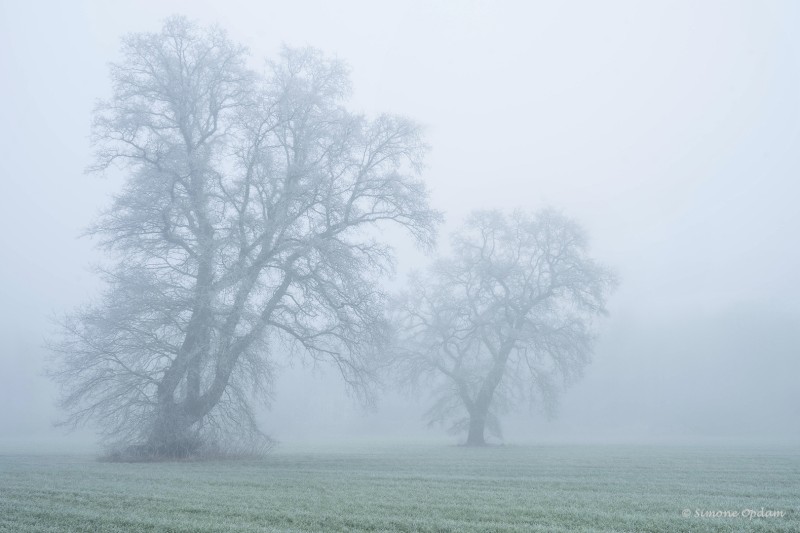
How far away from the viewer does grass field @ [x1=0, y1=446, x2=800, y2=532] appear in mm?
8914

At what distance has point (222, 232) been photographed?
21781 mm

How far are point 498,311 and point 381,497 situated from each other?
25.9m

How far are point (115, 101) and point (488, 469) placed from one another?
60.2 ft

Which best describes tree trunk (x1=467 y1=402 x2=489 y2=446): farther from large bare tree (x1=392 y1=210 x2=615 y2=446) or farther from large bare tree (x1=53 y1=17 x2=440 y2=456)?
large bare tree (x1=53 y1=17 x2=440 y2=456)

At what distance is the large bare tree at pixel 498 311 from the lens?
35.3 meters

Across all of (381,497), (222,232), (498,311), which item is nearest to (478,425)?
(498,311)

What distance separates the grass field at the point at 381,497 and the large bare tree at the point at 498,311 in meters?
16.0

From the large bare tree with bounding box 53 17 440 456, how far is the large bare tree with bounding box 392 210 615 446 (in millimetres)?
13486

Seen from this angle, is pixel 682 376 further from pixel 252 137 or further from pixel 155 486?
pixel 155 486

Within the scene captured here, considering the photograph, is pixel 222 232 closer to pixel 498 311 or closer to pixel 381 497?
pixel 381 497

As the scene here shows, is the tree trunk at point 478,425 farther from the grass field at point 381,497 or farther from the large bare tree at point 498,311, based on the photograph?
the grass field at point 381,497

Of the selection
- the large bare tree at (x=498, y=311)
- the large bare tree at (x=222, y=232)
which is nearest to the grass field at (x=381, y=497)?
the large bare tree at (x=222, y=232)

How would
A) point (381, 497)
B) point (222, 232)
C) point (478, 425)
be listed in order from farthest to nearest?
point (478, 425) < point (222, 232) < point (381, 497)

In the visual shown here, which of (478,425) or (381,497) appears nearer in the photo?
(381,497)
